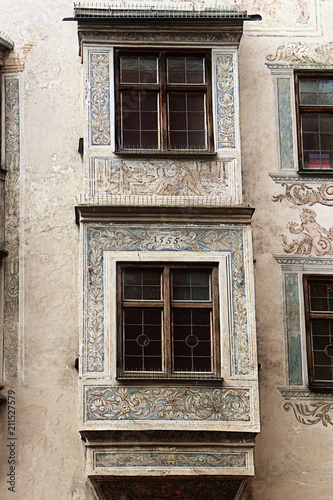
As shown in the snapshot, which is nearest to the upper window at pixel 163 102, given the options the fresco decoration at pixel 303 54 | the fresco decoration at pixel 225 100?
the fresco decoration at pixel 225 100

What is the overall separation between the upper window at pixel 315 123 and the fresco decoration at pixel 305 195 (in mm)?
403

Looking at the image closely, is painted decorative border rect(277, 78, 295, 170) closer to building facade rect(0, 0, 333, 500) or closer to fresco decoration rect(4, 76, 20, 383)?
building facade rect(0, 0, 333, 500)

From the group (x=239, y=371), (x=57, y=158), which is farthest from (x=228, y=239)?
(x=57, y=158)

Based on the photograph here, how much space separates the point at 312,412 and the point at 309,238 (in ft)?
9.02

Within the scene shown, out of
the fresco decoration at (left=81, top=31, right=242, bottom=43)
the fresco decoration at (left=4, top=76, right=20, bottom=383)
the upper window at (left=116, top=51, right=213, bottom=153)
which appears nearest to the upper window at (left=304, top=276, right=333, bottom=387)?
the upper window at (left=116, top=51, right=213, bottom=153)

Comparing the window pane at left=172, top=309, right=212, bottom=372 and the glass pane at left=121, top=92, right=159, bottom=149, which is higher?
the glass pane at left=121, top=92, right=159, bottom=149

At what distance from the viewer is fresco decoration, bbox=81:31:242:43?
16625 mm

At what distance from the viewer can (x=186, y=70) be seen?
16.7m

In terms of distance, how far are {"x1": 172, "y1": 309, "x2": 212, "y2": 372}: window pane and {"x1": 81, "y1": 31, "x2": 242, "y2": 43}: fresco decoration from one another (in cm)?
437

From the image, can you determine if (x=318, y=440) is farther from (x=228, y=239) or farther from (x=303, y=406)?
(x=228, y=239)

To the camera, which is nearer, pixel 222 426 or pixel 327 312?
pixel 222 426

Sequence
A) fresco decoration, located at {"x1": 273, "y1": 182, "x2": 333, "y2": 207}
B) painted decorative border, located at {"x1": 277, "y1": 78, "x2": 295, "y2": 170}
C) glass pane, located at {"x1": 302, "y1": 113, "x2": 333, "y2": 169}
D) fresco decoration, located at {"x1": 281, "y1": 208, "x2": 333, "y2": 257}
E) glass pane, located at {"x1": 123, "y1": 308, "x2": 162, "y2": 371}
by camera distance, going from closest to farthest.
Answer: glass pane, located at {"x1": 123, "y1": 308, "x2": 162, "y2": 371}, fresco decoration, located at {"x1": 281, "y1": 208, "x2": 333, "y2": 257}, fresco decoration, located at {"x1": 273, "y1": 182, "x2": 333, "y2": 207}, painted decorative border, located at {"x1": 277, "y1": 78, "x2": 295, "y2": 170}, glass pane, located at {"x1": 302, "y1": 113, "x2": 333, "y2": 169}

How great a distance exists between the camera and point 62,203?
16.9m

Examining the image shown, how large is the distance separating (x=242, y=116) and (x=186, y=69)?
49.2 inches
